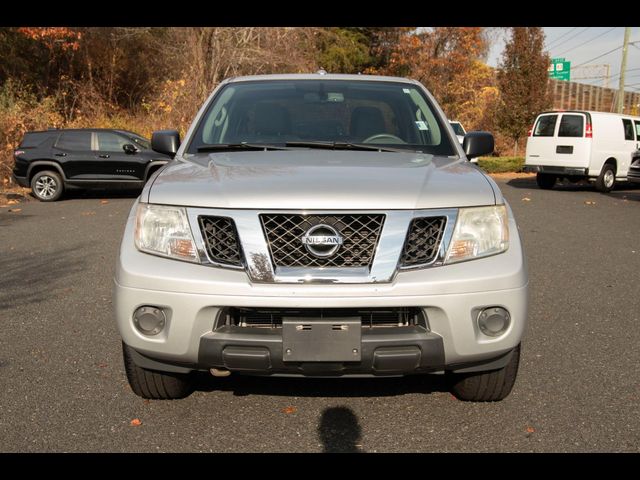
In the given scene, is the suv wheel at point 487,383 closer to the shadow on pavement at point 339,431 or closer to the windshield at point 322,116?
the shadow on pavement at point 339,431

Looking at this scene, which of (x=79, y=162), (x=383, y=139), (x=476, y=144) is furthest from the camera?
(x=79, y=162)

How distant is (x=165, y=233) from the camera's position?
3.04m

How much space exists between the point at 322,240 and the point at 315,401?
1106mm

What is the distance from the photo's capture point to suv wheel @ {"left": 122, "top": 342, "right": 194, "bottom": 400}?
3.35m

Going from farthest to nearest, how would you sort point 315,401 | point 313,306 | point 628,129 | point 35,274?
point 628,129, point 35,274, point 315,401, point 313,306

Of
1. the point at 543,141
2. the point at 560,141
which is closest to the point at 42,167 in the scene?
the point at 543,141

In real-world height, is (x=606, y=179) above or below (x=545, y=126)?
below

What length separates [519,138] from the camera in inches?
1106

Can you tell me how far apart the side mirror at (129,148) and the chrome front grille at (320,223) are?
517 inches

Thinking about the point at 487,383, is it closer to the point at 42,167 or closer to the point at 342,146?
the point at 342,146

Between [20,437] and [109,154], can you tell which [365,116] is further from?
[109,154]

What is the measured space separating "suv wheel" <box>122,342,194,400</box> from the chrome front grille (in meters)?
0.96

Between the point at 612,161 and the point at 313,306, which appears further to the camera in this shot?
the point at 612,161

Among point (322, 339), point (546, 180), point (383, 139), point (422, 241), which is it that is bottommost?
point (546, 180)
